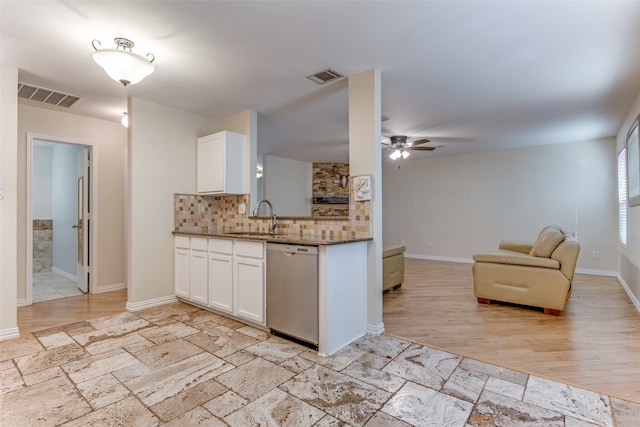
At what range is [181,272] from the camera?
3.78m

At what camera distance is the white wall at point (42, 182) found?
584 cm

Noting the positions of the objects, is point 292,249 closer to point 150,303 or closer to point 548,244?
point 150,303

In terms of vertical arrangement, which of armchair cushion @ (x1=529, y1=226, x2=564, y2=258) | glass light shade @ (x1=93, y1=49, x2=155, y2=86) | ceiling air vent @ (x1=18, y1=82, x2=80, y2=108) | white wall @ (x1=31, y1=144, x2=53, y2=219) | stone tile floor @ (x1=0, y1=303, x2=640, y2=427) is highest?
ceiling air vent @ (x1=18, y1=82, x2=80, y2=108)

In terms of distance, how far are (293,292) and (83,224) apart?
12.1ft

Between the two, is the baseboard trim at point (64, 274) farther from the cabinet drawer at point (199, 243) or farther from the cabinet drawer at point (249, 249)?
the cabinet drawer at point (249, 249)

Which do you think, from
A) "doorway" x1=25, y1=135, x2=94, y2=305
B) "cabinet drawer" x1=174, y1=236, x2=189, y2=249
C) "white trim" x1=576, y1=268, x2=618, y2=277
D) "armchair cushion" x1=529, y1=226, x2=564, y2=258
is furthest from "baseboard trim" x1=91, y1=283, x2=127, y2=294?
"white trim" x1=576, y1=268, x2=618, y2=277

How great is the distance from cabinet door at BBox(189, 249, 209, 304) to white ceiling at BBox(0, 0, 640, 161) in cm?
183

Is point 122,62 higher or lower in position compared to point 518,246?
higher

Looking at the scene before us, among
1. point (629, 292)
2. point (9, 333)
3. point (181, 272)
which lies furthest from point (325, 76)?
point (629, 292)

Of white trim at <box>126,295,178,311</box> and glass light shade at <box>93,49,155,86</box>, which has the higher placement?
glass light shade at <box>93,49,155,86</box>

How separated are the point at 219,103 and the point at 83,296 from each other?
3182 mm

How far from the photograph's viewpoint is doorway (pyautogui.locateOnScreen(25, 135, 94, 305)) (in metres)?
4.16

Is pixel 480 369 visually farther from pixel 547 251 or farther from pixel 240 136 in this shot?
pixel 240 136

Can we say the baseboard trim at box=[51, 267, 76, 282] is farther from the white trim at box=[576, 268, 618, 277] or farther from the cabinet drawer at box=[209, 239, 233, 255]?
the white trim at box=[576, 268, 618, 277]
